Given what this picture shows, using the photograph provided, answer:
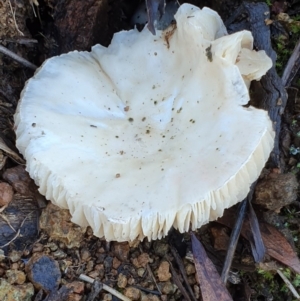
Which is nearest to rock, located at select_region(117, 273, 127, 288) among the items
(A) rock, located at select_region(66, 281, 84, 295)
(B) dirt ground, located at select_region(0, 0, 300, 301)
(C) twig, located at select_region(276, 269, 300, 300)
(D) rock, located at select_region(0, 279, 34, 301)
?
(B) dirt ground, located at select_region(0, 0, 300, 301)

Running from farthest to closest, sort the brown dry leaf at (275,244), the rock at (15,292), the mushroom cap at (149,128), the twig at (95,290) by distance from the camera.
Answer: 1. the brown dry leaf at (275,244)
2. the twig at (95,290)
3. the rock at (15,292)
4. the mushroom cap at (149,128)

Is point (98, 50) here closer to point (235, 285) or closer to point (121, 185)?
point (121, 185)

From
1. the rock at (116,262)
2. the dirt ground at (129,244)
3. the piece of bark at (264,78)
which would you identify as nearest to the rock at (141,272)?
the dirt ground at (129,244)

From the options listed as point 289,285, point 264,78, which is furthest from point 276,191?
point 264,78

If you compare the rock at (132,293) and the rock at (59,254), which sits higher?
the rock at (59,254)

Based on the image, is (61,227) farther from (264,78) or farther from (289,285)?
(264,78)

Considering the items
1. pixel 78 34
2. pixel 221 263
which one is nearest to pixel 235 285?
pixel 221 263

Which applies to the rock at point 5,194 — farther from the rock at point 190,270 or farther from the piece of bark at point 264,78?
the piece of bark at point 264,78
